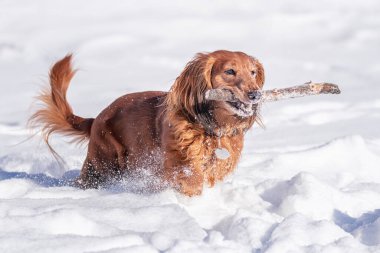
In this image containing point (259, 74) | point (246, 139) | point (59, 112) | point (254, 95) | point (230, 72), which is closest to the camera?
point (254, 95)

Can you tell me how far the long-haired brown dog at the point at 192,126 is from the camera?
10.4 ft

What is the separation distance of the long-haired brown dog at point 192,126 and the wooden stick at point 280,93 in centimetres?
4

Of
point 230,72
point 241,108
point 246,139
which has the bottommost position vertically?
point 246,139

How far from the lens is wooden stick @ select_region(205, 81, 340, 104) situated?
9.78ft

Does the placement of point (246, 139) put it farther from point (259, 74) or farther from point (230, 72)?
point (230, 72)

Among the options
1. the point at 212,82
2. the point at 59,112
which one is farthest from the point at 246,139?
the point at 212,82

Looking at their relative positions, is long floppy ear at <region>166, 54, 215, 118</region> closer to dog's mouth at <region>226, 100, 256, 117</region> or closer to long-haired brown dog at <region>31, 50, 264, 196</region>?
long-haired brown dog at <region>31, 50, 264, 196</region>

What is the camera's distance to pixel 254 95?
2.95 meters

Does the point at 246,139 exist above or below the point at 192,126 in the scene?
below

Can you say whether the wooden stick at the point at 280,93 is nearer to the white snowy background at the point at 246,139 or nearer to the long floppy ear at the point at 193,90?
the long floppy ear at the point at 193,90

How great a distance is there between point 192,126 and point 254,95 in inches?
16.3

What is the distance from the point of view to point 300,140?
16.5 feet

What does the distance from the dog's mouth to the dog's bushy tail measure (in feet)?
3.87

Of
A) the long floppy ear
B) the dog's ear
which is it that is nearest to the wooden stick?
the long floppy ear
